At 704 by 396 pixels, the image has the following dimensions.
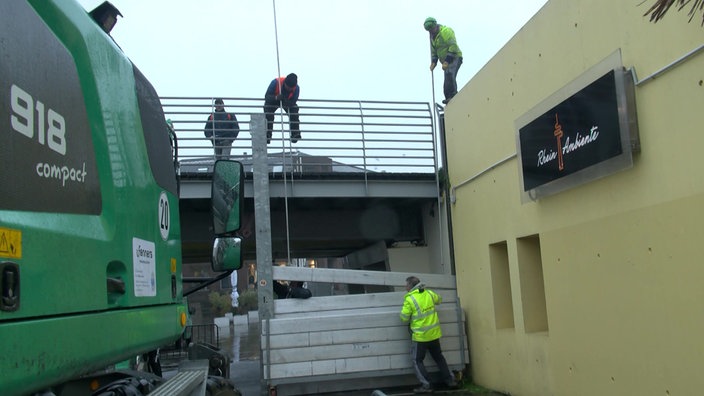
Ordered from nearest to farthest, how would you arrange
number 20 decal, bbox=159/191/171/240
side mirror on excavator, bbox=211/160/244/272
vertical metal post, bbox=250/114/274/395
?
number 20 decal, bbox=159/191/171/240 → side mirror on excavator, bbox=211/160/244/272 → vertical metal post, bbox=250/114/274/395

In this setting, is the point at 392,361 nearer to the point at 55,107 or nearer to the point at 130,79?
the point at 130,79

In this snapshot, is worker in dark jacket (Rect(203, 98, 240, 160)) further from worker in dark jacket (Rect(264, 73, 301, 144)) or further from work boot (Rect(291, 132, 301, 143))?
work boot (Rect(291, 132, 301, 143))

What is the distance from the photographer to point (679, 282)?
16.1 ft

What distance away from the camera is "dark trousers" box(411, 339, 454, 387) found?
338 inches

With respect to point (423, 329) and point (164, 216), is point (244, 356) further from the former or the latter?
point (164, 216)

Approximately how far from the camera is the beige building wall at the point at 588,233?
4.86 metres

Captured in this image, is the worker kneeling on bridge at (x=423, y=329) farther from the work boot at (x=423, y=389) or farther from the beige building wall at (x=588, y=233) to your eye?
the beige building wall at (x=588, y=233)

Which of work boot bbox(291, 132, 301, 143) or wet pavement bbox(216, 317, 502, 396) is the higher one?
work boot bbox(291, 132, 301, 143)

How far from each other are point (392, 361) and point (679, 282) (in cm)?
478

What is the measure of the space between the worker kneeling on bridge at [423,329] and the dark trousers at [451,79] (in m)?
3.49

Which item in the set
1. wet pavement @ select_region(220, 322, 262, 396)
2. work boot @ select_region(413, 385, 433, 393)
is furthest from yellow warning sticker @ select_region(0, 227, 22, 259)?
work boot @ select_region(413, 385, 433, 393)

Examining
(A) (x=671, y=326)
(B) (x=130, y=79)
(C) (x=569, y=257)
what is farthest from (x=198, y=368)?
(C) (x=569, y=257)

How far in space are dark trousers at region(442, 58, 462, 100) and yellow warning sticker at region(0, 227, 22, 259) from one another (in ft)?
→ 29.8

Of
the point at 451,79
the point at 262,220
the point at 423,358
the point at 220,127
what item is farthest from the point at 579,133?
the point at 220,127
